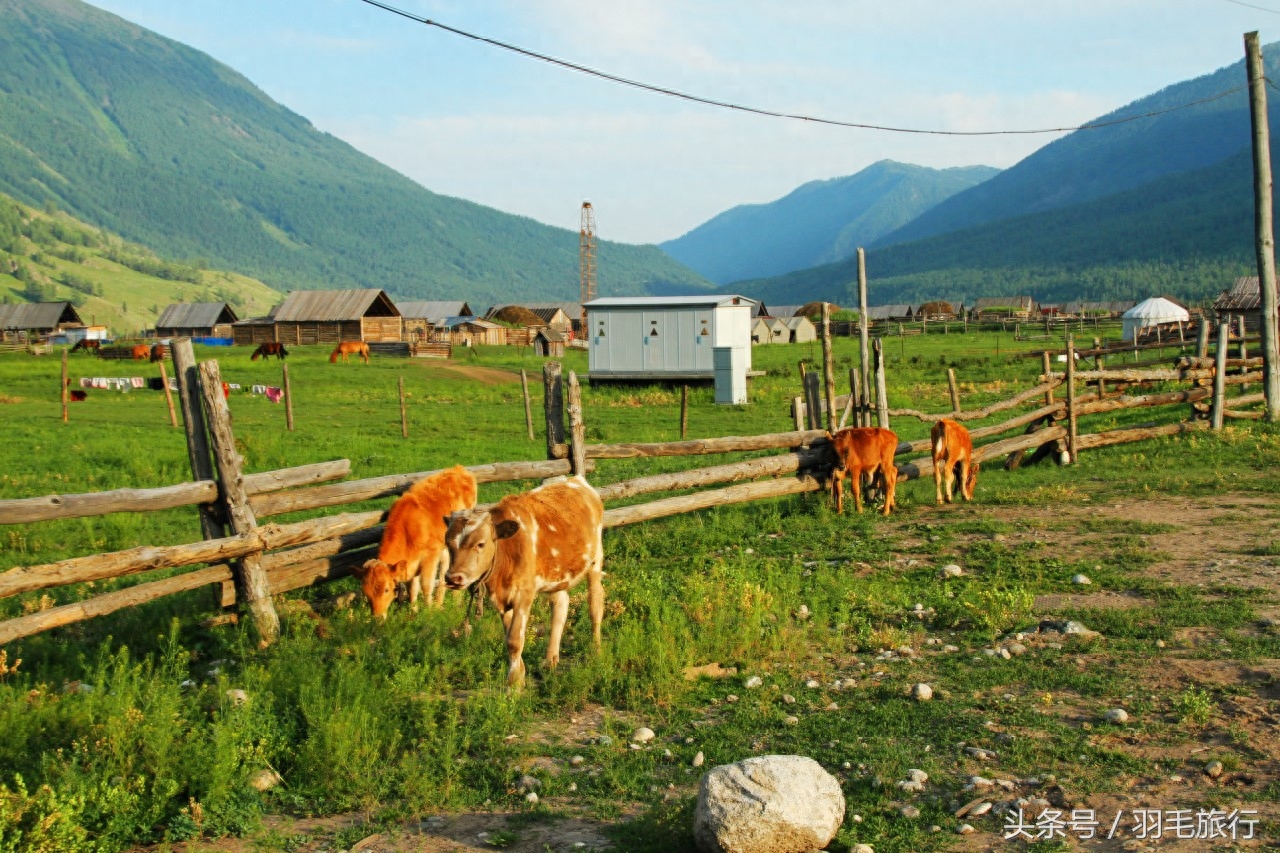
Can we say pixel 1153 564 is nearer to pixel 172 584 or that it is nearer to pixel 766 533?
pixel 766 533

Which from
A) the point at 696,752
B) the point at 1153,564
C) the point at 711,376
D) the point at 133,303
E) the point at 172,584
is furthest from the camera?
the point at 133,303

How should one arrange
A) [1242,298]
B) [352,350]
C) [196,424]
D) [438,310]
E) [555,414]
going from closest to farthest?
[196,424]
[555,414]
[352,350]
[1242,298]
[438,310]

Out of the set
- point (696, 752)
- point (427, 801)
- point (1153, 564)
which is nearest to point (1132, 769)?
point (696, 752)

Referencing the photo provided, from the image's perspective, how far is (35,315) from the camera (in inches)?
3730

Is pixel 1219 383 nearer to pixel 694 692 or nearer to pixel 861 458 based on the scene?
pixel 861 458

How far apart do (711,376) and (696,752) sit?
3652 centimetres

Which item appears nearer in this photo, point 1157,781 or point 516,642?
point 1157,781

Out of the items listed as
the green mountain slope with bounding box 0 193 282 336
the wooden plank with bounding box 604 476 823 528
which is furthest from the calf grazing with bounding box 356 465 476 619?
the green mountain slope with bounding box 0 193 282 336

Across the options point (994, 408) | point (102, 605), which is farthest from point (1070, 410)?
point (102, 605)

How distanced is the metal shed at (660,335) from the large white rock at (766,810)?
37283 mm

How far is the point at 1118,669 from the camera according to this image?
752cm

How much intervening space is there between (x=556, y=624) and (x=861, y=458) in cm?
753

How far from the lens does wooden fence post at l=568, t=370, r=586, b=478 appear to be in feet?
38.0

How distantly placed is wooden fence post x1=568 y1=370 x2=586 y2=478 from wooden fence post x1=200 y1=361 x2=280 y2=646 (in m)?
3.85
